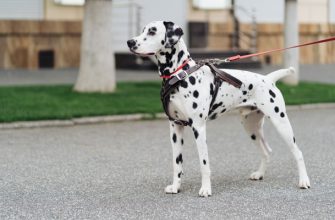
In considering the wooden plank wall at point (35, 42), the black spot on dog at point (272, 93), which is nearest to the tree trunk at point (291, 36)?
the wooden plank wall at point (35, 42)

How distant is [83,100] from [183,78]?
7541mm

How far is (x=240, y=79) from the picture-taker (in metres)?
7.04

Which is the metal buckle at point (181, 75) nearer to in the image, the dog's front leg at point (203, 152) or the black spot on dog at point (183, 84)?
the black spot on dog at point (183, 84)

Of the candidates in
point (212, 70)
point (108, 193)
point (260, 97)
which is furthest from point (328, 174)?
point (108, 193)

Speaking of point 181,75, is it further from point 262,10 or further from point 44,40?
point 262,10

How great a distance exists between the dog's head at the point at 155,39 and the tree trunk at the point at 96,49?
8.36 m

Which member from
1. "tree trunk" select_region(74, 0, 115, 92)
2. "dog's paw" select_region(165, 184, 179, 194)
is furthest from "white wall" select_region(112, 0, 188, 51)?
"dog's paw" select_region(165, 184, 179, 194)

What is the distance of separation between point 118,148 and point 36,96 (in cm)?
517

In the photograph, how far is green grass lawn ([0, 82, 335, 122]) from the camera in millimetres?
12414

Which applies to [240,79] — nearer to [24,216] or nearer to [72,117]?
[24,216]

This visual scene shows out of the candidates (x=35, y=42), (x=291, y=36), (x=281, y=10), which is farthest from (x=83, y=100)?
(x=281, y=10)

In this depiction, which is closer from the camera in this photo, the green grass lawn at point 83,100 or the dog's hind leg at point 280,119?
the dog's hind leg at point 280,119

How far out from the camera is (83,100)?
1399 centimetres

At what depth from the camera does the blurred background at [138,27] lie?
77.1 feet
